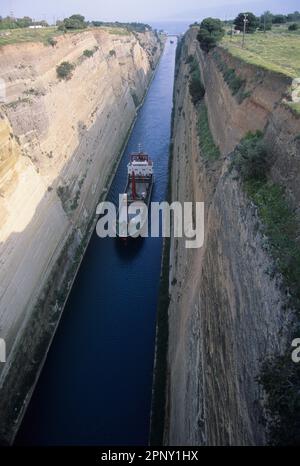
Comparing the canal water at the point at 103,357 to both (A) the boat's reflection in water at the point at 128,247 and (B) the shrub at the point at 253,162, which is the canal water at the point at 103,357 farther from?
(B) the shrub at the point at 253,162

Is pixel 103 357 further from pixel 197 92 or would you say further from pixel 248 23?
pixel 248 23

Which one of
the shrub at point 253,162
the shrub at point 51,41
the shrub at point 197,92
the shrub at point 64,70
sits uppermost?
the shrub at point 51,41

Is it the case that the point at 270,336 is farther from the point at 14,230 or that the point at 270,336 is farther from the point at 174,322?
the point at 14,230

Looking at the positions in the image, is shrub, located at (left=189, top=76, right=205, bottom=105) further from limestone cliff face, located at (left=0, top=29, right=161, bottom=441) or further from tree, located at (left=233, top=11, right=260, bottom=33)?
tree, located at (left=233, top=11, right=260, bottom=33)

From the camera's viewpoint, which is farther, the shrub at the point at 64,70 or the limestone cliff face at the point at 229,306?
the shrub at the point at 64,70

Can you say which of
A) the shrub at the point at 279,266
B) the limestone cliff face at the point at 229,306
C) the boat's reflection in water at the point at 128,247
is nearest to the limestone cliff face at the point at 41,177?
the boat's reflection in water at the point at 128,247

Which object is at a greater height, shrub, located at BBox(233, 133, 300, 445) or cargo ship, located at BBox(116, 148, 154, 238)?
cargo ship, located at BBox(116, 148, 154, 238)

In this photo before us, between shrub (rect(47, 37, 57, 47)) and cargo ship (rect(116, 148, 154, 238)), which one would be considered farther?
shrub (rect(47, 37, 57, 47))

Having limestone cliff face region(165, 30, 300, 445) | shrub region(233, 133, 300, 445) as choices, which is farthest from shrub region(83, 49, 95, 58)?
shrub region(233, 133, 300, 445)
